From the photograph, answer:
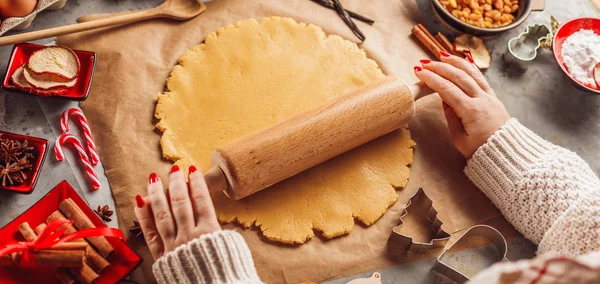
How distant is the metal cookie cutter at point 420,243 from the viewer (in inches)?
65.0

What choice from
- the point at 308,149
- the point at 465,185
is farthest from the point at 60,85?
the point at 465,185

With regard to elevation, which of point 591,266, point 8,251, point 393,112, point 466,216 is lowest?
point 466,216

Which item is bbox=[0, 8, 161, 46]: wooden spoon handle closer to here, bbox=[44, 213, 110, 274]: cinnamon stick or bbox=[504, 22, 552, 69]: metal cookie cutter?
bbox=[44, 213, 110, 274]: cinnamon stick

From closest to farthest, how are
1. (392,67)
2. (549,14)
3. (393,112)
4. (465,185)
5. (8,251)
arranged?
(8,251) < (393,112) < (465,185) < (392,67) < (549,14)

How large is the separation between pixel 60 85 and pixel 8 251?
604 millimetres

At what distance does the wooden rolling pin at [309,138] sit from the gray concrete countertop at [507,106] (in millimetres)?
414

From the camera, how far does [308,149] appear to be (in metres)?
1.65

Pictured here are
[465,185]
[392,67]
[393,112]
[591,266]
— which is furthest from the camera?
[392,67]

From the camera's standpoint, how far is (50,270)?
4.81ft

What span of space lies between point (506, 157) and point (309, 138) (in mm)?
697

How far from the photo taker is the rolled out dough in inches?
67.3

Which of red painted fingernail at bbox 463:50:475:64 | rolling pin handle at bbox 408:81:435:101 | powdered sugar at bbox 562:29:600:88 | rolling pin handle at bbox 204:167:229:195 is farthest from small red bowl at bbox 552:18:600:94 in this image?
rolling pin handle at bbox 204:167:229:195

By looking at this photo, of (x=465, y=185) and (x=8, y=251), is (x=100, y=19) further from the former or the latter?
(x=465, y=185)

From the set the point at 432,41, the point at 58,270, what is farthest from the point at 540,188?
the point at 58,270
